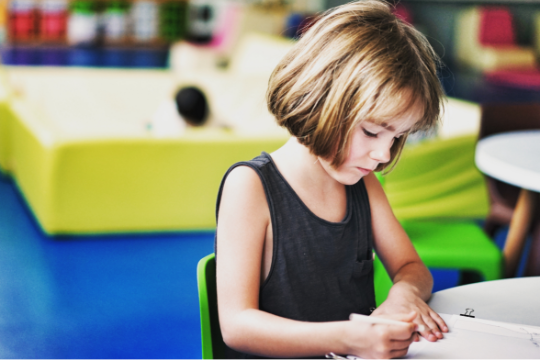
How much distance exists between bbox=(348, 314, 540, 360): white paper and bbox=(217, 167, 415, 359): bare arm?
0.04 m

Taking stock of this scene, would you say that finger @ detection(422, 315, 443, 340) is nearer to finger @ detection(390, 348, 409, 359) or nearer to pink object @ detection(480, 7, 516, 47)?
finger @ detection(390, 348, 409, 359)

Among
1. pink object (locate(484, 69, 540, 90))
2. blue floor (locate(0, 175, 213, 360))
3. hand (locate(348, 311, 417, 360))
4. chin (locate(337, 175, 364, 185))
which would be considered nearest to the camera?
hand (locate(348, 311, 417, 360))

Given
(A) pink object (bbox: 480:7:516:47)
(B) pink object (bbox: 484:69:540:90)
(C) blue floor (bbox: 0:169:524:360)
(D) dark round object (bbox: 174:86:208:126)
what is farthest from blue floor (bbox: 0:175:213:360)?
(A) pink object (bbox: 480:7:516:47)

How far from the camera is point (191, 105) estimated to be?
11.6ft

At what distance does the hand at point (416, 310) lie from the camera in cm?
94

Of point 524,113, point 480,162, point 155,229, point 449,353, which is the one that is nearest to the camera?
point 449,353

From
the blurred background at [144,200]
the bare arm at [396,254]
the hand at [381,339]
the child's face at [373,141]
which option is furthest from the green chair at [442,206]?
the hand at [381,339]

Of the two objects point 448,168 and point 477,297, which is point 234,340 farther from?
point 448,168

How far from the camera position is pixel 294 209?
108cm

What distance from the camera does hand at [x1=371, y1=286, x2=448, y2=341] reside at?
0.94 m

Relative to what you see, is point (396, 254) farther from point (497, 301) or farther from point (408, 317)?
point (408, 317)

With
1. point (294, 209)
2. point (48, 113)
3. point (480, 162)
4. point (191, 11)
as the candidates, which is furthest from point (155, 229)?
point (191, 11)

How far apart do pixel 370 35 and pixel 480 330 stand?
1.60ft

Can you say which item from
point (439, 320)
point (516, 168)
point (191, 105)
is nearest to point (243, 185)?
point (439, 320)
